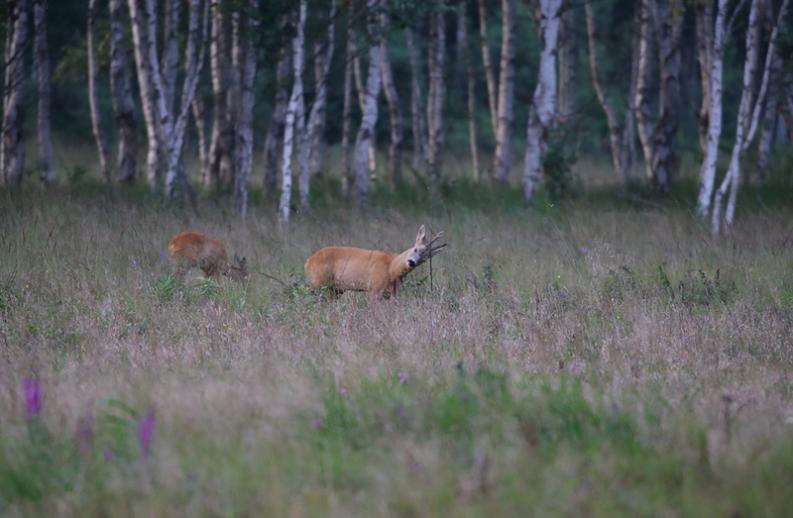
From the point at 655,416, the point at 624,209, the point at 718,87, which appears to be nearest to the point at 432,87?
the point at 624,209

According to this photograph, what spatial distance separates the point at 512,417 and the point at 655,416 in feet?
2.68

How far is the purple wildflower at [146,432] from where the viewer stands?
481 cm

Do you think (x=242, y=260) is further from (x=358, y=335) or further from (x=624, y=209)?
(x=624, y=209)

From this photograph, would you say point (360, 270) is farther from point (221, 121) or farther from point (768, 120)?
point (768, 120)

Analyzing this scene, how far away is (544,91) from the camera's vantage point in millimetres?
18250

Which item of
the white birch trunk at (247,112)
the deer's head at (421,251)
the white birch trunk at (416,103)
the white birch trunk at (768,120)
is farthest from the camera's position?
the white birch trunk at (416,103)

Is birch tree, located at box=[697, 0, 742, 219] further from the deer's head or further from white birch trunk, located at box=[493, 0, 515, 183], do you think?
white birch trunk, located at box=[493, 0, 515, 183]

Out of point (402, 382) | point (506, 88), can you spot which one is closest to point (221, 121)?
point (506, 88)

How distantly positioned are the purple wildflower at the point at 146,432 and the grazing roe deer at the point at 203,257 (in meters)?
5.65

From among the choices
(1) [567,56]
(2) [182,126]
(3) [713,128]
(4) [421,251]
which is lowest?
(4) [421,251]

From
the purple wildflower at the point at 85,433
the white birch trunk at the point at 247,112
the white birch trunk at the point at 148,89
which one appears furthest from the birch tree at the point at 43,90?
the purple wildflower at the point at 85,433

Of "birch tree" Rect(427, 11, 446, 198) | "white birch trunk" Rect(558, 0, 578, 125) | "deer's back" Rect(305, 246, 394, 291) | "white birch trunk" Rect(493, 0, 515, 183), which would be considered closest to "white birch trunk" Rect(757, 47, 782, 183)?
"white birch trunk" Rect(558, 0, 578, 125)

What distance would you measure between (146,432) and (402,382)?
6.12 feet

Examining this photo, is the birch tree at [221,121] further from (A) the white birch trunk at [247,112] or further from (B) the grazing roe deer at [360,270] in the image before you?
(B) the grazing roe deer at [360,270]
